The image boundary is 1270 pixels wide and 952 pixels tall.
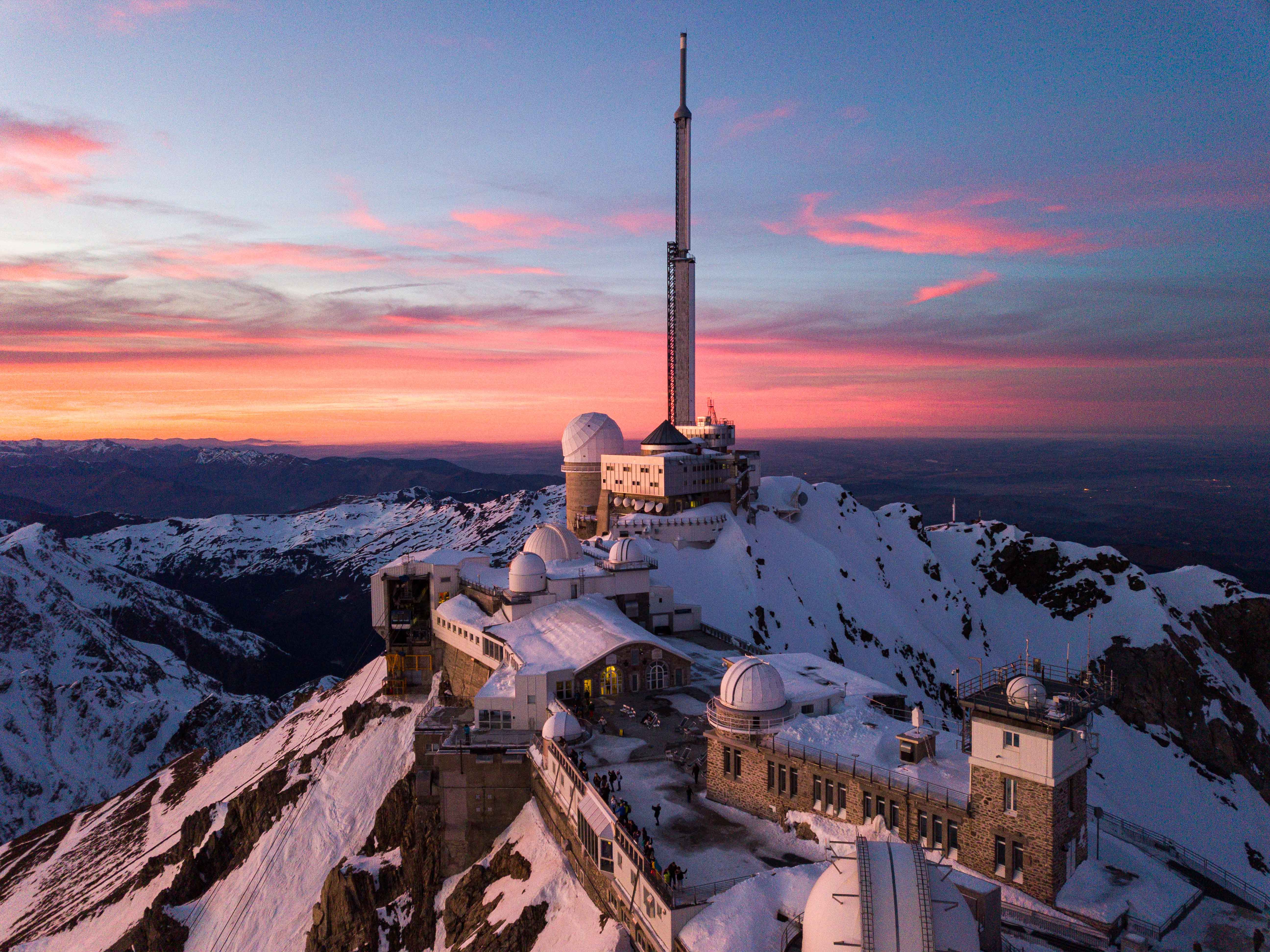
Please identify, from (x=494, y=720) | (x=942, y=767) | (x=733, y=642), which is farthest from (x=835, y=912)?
(x=733, y=642)

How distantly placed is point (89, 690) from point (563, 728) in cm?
15086

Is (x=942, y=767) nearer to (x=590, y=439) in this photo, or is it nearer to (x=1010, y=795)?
(x=1010, y=795)

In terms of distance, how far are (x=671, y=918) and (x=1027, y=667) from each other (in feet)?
55.1

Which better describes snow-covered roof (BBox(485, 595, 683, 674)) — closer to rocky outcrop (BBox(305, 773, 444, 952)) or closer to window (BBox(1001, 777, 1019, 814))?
rocky outcrop (BBox(305, 773, 444, 952))

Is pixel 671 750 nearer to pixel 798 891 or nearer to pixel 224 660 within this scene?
pixel 798 891

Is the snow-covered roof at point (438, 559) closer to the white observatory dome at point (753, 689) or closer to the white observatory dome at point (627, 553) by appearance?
the white observatory dome at point (627, 553)

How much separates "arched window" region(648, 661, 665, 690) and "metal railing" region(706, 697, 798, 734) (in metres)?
13.8

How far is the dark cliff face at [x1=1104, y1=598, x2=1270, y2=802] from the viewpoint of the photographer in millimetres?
87688

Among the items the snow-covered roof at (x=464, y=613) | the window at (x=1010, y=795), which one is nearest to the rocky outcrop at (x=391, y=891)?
the snow-covered roof at (x=464, y=613)

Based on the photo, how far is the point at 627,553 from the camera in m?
60.1

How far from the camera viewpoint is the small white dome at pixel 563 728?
3925 centimetres

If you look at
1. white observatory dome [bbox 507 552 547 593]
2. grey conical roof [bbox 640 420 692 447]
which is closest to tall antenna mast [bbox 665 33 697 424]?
grey conical roof [bbox 640 420 692 447]

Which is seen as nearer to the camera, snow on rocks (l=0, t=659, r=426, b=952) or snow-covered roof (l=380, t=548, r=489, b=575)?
snow on rocks (l=0, t=659, r=426, b=952)

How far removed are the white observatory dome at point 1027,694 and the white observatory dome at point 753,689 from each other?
1011 centimetres
